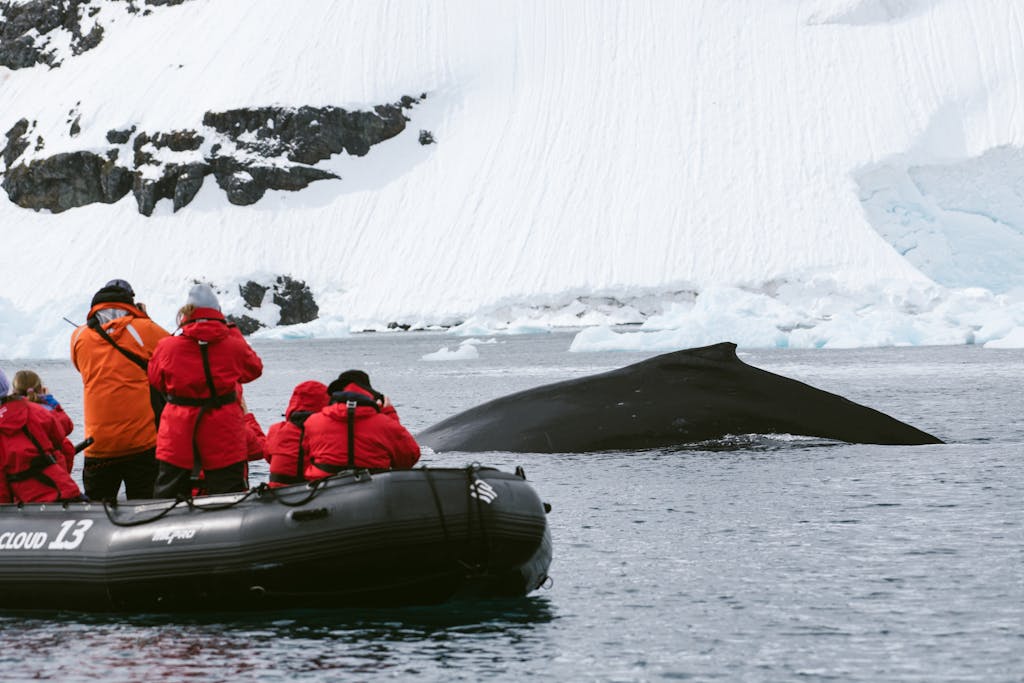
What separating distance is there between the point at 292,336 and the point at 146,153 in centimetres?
3526

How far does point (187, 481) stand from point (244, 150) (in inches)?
4512

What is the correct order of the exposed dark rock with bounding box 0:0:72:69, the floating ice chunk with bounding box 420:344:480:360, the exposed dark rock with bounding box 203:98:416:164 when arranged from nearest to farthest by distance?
the floating ice chunk with bounding box 420:344:480:360 < the exposed dark rock with bounding box 203:98:416:164 < the exposed dark rock with bounding box 0:0:72:69

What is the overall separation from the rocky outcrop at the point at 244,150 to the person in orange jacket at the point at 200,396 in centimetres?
11250

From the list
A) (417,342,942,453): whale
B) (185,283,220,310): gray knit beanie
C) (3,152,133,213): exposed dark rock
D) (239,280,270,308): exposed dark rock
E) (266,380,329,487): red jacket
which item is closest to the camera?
(185,283,220,310): gray knit beanie

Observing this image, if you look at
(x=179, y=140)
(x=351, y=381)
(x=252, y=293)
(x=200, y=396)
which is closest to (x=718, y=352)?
(x=351, y=381)

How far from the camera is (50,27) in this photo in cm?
Answer: 14362

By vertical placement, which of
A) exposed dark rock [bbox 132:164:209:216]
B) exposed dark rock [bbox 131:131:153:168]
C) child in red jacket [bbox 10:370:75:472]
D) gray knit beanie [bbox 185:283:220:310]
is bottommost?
child in red jacket [bbox 10:370:75:472]

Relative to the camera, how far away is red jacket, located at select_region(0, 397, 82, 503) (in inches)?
416

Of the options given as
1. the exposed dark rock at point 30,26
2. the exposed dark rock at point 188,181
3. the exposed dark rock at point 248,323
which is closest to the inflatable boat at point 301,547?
the exposed dark rock at point 248,323

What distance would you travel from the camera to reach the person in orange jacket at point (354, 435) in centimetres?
1042

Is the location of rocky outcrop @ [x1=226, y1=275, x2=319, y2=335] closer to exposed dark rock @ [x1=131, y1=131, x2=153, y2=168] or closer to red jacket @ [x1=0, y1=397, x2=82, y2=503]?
exposed dark rock @ [x1=131, y1=131, x2=153, y2=168]

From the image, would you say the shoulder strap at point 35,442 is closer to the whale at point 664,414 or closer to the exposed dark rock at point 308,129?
the whale at point 664,414

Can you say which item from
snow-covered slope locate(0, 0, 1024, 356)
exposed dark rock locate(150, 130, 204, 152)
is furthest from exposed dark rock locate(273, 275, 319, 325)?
exposed dark rock locate(150, 130, 204, 152)

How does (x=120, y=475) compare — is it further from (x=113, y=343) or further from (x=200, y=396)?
(x=200, y=396)
